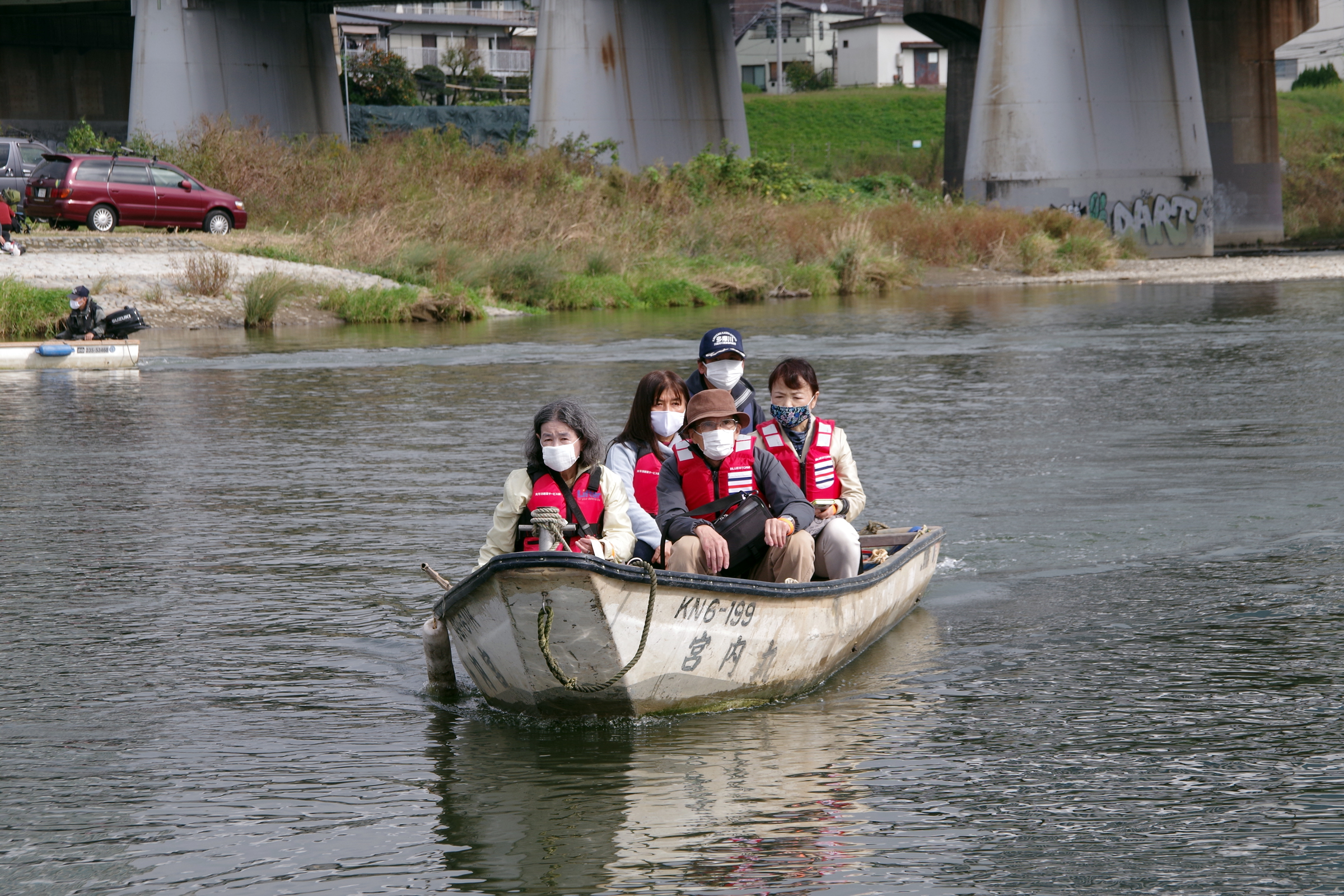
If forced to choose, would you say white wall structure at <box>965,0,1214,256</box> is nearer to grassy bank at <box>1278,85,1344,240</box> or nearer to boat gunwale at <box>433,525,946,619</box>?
grassy bank at <box>1278,85,1344,240</box>

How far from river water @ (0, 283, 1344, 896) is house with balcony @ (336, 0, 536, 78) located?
244ft

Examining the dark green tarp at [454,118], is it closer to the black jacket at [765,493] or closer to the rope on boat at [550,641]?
the black jacket at [765,493]

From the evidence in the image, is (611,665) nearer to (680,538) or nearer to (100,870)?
(680,538)

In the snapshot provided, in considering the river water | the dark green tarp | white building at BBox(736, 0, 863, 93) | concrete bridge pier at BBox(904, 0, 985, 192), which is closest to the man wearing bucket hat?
the river water

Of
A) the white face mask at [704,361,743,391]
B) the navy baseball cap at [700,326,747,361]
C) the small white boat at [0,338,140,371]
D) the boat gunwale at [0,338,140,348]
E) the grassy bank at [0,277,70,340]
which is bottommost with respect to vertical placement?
the white face mask at [704,361,743,391]

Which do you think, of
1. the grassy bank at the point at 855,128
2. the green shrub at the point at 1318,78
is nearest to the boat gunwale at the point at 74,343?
the grassy bank at the point at 855,128

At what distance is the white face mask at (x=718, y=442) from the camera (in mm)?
7180

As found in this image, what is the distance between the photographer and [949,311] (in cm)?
3194

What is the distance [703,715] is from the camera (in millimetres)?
7004

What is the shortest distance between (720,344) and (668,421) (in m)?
0.86

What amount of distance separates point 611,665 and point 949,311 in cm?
2643

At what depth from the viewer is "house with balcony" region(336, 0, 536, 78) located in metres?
87.4

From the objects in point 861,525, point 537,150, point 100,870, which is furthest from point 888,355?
point 537,150

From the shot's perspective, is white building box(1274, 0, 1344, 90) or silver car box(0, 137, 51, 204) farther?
white building box(1274, 0, 1344, 90)
